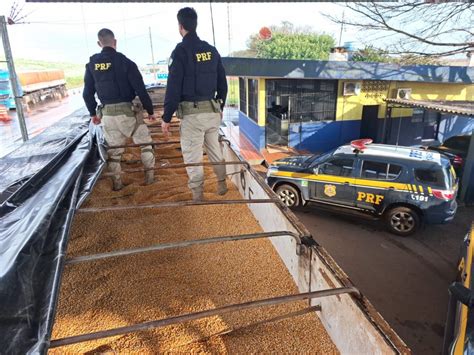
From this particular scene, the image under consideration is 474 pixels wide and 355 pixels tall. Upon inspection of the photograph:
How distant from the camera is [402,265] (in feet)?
18.7

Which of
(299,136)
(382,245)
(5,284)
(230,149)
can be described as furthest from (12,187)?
(299,136)

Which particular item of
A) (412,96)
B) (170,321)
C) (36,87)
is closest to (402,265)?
(170,321)

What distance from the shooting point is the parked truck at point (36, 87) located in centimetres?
1551

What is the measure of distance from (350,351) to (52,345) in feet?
3.81

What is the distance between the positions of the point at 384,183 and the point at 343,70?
20.0ft

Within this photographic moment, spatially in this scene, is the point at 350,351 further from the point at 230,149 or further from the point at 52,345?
the point at 230,149

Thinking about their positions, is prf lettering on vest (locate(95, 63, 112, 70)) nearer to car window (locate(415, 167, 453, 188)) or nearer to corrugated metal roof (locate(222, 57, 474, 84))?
car window (locate(415, 167, 453, 188))

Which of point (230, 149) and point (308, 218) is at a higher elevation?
point (230, 149)

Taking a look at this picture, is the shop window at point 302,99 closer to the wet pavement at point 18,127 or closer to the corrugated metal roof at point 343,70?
the corrugated metal roof at point 343,70

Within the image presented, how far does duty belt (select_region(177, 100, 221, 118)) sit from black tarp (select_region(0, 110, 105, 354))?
926 millimetres

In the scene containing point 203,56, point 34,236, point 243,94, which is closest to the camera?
point 34,236

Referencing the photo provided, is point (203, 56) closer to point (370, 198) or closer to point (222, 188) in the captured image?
point (222, 188)

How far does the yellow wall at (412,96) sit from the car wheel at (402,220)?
21.9 ft

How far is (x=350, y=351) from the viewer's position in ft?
4.50
